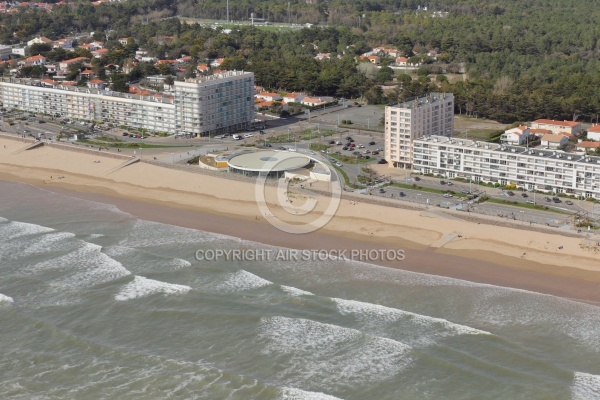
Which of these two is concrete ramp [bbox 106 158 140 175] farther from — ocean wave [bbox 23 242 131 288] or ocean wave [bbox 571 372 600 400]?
ocean wave [bbox 571 372 600 400]

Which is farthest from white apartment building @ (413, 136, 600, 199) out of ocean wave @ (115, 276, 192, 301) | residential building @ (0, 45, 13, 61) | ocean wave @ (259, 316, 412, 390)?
residential building @ (0, 45, 13, 61)

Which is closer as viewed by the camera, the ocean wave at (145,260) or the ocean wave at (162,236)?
the ocean wave at (145,260)

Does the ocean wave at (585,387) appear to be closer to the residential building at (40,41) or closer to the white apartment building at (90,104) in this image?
the white apartment building at (90,104)

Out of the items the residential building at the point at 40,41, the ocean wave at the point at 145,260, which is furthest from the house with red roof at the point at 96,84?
the ocean wave at the point at 145,260

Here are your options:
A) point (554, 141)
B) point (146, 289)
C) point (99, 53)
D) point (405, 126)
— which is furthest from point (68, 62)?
point (146, 289)

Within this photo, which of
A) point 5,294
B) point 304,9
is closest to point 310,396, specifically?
point 5,294
